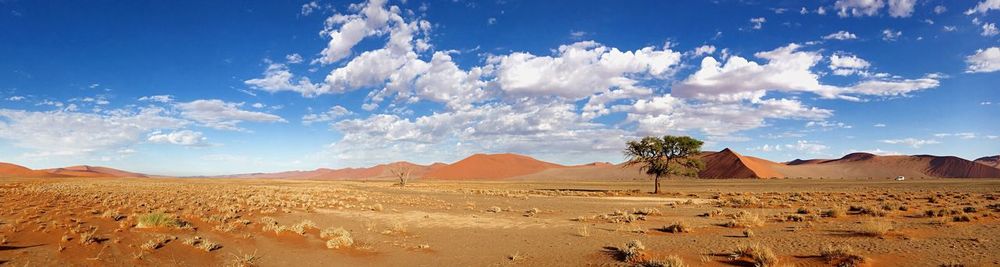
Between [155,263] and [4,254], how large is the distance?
2.97m

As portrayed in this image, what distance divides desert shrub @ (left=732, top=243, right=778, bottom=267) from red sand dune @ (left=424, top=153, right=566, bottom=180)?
147 meters

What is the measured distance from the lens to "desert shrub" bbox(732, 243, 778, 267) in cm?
920

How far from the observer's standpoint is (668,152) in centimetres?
4872

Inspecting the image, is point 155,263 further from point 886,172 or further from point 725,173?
point 886,172

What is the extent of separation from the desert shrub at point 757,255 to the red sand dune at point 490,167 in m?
147

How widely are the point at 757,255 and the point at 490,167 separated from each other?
16396 cm

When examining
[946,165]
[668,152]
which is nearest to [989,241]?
[668,152]

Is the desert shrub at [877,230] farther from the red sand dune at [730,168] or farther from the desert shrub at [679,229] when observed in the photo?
the red sand dune at [730,168]

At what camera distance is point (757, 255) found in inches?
385

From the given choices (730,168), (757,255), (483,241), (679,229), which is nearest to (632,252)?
(757,255)

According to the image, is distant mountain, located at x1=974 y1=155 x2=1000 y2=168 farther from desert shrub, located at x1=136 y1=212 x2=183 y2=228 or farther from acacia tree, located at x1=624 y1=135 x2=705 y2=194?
desert shrub, located at x1=136 y1=212 x2=183 y2=228

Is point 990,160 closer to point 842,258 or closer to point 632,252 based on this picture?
point 842,258

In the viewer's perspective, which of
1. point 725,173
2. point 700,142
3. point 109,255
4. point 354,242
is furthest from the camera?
point 725,173

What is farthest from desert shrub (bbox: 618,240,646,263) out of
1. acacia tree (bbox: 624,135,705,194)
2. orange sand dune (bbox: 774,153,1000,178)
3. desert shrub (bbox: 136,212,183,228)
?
orange sand dune (bbox: 774,153,1000,178)
